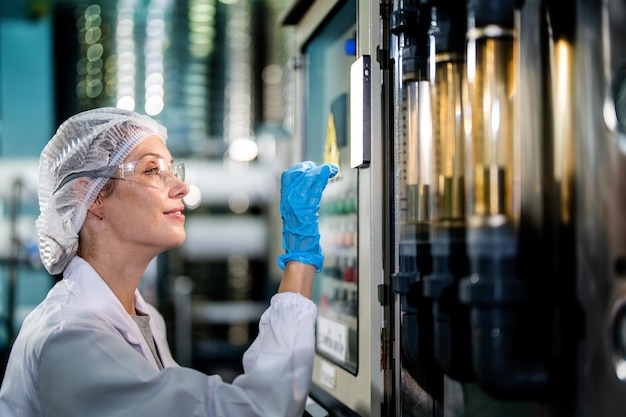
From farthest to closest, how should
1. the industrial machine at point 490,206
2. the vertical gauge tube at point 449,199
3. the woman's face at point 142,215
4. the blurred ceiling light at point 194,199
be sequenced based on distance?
the blurred ceiling light at point 194,199, the woman's face at point 142,215, the vertical gauge tube at point 449,199, the industrial machine at point 490,206

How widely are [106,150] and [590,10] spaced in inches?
36.8

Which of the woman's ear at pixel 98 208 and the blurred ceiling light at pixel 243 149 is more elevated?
the blurred ceiling light at pixel 243 149

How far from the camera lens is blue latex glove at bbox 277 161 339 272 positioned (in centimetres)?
122

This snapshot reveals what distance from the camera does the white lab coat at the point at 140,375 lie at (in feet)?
3.51

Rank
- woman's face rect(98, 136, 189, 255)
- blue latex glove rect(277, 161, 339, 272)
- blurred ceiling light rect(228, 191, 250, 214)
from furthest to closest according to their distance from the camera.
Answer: blurred ceiling light rect(228, 191, 250, 214), woman's face rect(98, 136, 189, 255), blue latex glove rect(277, 161, 339, 272)

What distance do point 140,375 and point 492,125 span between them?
683 millimetres

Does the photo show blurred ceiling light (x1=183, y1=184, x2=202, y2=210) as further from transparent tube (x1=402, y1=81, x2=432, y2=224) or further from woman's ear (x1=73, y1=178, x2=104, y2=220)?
transparent tube (x1=402, y1=81, x2=432, y2=224)

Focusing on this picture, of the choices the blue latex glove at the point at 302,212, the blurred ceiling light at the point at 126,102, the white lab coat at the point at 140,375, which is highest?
the blurred ceiling light at the point at 126,102

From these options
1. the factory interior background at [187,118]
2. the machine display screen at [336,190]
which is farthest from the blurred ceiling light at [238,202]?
the machine display screen at [336,190]

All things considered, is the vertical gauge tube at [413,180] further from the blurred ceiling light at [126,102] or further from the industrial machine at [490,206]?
the blurred ceiling light at [126,102]

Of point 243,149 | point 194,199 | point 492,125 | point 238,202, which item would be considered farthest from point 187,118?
point 492,125

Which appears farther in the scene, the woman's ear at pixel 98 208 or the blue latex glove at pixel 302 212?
the woman's ear at pixel 98 208

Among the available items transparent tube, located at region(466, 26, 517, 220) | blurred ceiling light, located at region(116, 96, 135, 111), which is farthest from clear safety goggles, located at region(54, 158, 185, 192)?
blurred ceiling light, located at region(116, 96, 135, 111)

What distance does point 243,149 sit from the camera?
15.5ft
